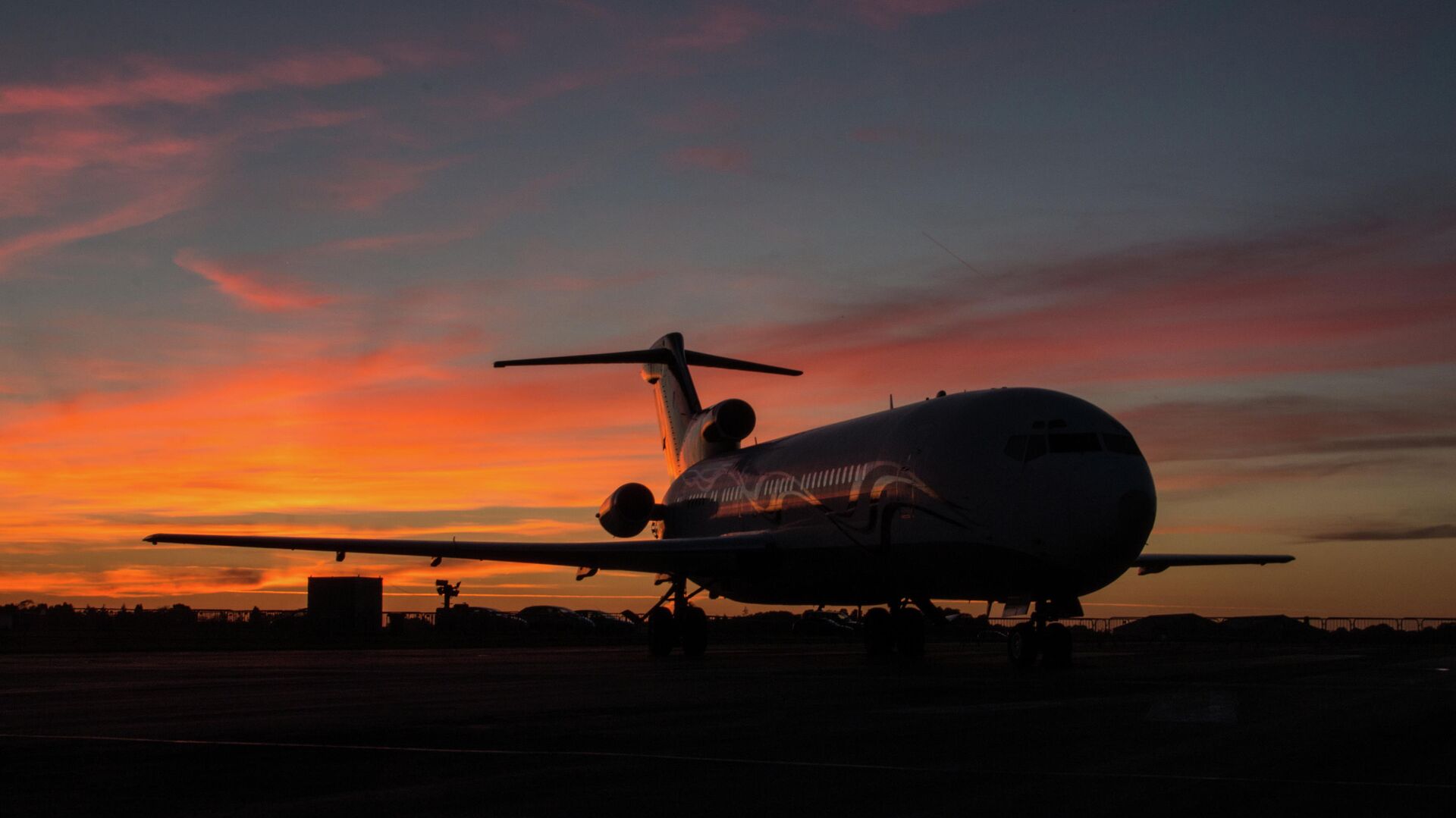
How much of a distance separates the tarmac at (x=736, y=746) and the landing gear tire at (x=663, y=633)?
1289 cm

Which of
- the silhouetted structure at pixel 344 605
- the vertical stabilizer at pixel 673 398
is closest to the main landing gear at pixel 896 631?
the vertical stabilizer at pixel 673 398

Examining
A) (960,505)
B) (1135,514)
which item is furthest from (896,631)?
(1135,514)

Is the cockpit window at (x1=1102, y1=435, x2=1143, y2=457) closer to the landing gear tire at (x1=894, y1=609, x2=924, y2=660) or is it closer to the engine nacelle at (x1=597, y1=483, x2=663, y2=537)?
the landing gear tire at (x1=894, y1=609, x2=924, y2=660)

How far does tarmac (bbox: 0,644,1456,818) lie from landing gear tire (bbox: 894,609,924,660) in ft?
28.5

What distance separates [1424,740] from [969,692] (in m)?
6.13

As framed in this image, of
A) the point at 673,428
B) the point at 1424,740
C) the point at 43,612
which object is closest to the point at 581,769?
the point at 1424,740

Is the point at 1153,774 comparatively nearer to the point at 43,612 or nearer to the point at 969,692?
the point at 969,692

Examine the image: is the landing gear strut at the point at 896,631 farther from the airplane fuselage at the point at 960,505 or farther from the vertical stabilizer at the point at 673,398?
the vertical stabilizer at the point at 673,398

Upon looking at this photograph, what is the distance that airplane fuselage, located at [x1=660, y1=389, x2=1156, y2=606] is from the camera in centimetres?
2105

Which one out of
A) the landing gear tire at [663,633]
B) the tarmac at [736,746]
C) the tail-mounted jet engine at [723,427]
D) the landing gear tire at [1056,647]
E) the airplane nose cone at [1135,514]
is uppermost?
the tail-mounted jet engine at [723,427]

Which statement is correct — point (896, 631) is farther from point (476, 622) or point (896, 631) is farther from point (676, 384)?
point (476, 622)

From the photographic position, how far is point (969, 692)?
15.8 m

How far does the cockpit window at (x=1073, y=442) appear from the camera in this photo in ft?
71.5

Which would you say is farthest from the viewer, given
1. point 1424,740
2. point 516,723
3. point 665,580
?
point 665,580
